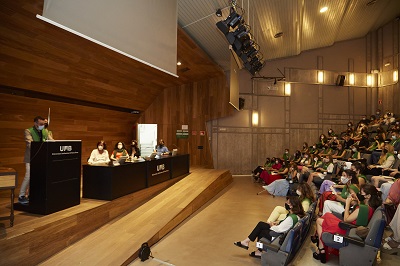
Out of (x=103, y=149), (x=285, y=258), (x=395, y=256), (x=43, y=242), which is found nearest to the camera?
(x=285, y=258)

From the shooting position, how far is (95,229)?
4371 mm

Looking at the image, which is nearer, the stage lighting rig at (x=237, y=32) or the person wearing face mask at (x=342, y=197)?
the person wearing face mask at (x=342, y=197)

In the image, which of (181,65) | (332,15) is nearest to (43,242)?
(181,65)

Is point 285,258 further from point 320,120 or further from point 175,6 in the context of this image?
point 320,120

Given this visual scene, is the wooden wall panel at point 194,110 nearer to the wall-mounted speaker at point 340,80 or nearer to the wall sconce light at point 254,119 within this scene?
the wall sconce light at point 254,119

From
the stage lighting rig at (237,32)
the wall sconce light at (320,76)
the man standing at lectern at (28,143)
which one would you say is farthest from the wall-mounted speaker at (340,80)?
the man standing at lectern at (28,143)

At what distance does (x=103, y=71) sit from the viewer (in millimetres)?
6754

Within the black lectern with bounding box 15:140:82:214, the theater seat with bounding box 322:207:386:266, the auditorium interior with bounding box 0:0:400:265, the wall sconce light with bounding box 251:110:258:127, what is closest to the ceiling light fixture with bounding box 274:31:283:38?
the auditorium interior with bounding box 0:0:400:265

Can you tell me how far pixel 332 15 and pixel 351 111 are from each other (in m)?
5.25

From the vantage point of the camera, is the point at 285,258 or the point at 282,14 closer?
the point at 285,258

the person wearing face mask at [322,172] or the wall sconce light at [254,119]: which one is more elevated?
the wall sconce light at [254,119]

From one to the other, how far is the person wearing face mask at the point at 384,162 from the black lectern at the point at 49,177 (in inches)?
249


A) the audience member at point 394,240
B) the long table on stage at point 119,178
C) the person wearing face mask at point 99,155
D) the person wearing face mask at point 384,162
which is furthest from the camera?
the person wearing face mask at point 384,162

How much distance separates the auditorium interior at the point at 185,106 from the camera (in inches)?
147
